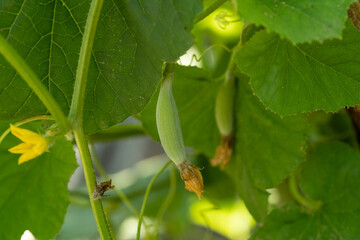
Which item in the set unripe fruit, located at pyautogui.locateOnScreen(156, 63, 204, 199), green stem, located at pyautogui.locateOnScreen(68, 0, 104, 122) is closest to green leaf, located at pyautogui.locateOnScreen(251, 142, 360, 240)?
unripe fruit, located at pyautogui.locateOnScreen(156, 63, 204, 199)

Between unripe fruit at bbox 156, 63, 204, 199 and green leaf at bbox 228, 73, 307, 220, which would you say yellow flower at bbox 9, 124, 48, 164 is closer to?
unripe fruit at bbox 156, 63, 204, 199

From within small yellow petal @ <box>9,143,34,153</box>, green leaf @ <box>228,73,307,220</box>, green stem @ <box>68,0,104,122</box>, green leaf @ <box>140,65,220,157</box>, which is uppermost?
green stem @ <box>68,0,104,122</box>

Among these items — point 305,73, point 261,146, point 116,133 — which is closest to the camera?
point 305,73

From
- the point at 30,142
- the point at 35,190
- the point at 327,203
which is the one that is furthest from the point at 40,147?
the point at 327,203

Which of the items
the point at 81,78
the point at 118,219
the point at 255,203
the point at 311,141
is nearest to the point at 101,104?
the point at 81,78

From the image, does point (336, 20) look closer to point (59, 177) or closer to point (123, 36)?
point (123, 36)

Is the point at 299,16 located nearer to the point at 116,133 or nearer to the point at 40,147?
the point at 40,147

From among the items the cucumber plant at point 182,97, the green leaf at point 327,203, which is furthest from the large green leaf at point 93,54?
the green leaf at point 327,203
